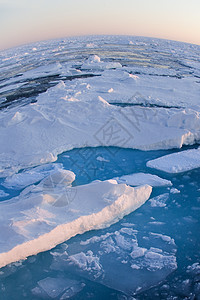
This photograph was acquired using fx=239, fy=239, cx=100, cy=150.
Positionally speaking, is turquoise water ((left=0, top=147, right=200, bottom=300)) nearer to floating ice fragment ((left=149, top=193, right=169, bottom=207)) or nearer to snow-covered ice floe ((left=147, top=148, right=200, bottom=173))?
floating ice fragment ((left=149, top=193, right=169, bottom=207))

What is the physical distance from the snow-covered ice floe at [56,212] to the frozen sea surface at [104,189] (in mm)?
21

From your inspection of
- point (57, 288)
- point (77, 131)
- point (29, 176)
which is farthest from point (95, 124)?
point (57, 288)

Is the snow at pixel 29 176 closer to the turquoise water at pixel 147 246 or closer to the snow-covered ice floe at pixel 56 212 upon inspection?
the turquoise water at pixel 147 246

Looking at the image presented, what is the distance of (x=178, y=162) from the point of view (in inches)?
219

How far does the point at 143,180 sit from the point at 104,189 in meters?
1.12

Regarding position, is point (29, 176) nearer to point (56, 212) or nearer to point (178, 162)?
point (56, 212)

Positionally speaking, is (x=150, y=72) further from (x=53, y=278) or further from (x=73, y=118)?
(x=53, y=278)

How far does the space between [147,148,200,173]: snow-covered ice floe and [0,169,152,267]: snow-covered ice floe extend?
1.05 metres

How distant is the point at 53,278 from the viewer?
3139 millimetres

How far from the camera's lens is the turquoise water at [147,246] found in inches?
117

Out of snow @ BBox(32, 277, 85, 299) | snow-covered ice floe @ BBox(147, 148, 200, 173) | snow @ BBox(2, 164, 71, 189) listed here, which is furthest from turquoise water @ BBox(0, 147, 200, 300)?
snow @ BBox(2, 164, 71, 189)

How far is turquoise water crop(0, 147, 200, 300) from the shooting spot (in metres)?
2.97

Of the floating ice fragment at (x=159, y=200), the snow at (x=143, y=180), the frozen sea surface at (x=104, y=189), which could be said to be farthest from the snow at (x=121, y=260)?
the snow at (x=143, y=180)

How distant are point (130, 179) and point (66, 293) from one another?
261 centimetres
